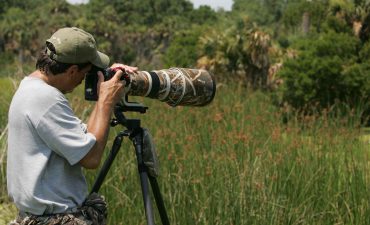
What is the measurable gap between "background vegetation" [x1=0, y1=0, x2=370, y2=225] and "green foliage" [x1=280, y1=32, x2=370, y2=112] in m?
0.02

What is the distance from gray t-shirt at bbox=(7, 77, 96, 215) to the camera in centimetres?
236

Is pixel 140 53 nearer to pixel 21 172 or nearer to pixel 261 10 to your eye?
pixel 261 10

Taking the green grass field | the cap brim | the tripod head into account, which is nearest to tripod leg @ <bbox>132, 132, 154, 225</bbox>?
the tripod head

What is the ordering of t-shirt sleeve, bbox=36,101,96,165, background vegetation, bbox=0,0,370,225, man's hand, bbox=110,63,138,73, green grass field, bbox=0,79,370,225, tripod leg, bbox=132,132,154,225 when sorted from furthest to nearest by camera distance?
background vegetation, bbox=0,0,370,225 → green grass field, bbox=0,79,370,225 → man's hand, bbox=110,63,138,73 → tripod leg, bbox=132,132,154,225 → t-shirt sleeve, bbox=36,101,96,165

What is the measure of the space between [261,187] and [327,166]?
144 cm

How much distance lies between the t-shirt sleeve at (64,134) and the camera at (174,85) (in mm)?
387

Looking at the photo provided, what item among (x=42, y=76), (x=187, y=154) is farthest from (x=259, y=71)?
(x=42, y=76)

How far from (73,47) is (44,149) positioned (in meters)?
0.39

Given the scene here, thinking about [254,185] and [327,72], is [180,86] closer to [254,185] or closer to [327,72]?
[254,185]

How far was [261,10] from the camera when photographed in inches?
3236

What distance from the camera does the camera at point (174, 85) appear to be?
2.82 metres

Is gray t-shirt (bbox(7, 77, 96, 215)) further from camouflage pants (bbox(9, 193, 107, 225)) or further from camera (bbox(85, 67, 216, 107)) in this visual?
camera (bbox(85, 67, 216, 107))

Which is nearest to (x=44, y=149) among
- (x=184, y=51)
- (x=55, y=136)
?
(x=55, y=136)

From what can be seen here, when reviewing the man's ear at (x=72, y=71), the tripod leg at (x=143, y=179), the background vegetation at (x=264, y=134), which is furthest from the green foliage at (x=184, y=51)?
the man's ear at (x=72, y=71)
